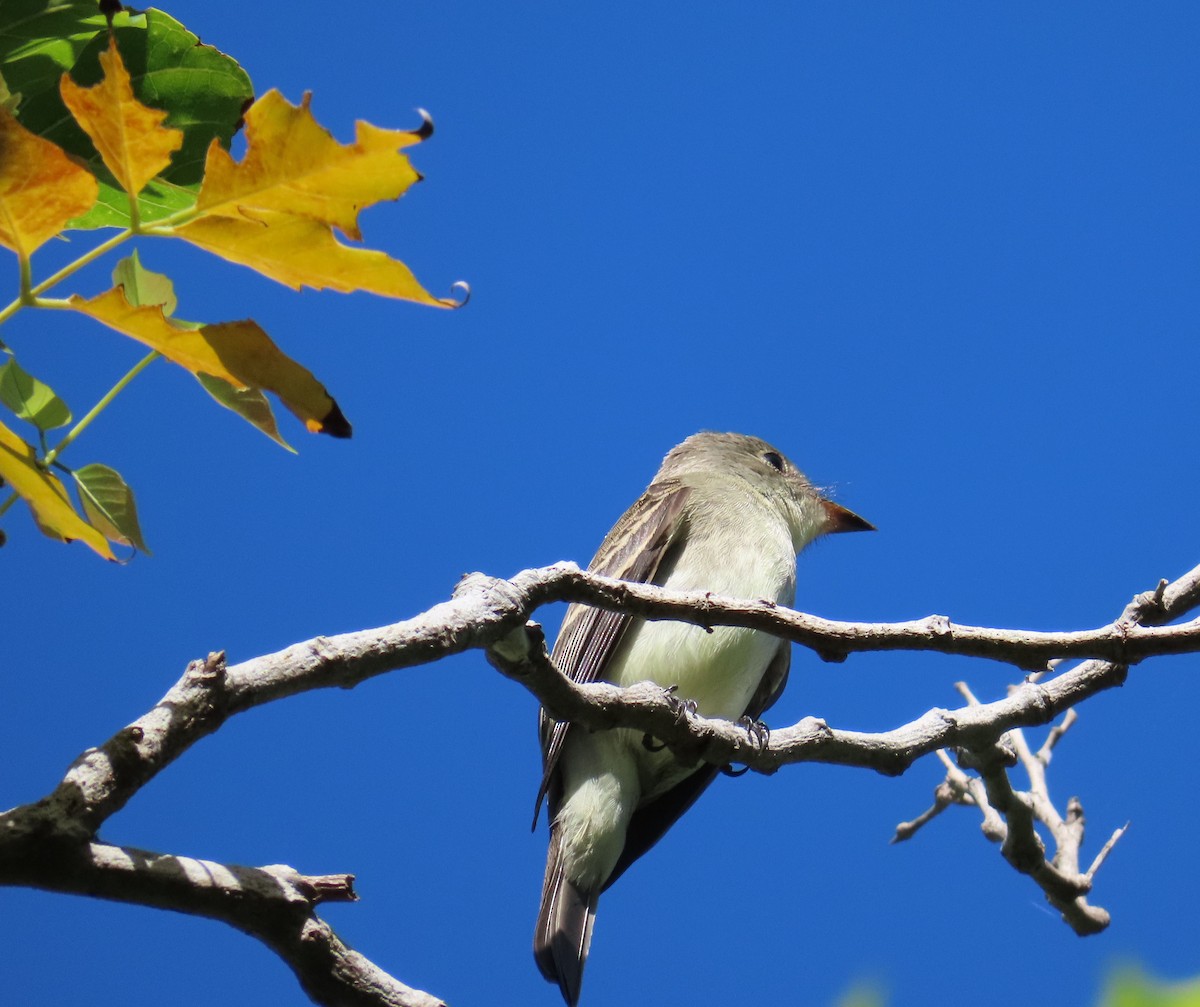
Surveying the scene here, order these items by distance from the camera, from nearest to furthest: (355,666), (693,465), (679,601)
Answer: (355,666) → (679,601) → (693,465)

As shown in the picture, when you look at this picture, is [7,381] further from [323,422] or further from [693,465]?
[693,465]

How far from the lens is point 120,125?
1.31 metres

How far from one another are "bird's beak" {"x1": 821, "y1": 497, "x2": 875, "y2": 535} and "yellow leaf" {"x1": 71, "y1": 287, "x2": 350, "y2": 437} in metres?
5.78

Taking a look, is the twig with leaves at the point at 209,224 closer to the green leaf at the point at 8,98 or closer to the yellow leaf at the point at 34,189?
the yellow leaf at the point at 34,189


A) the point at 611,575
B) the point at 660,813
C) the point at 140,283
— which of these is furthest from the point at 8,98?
Answer: the point at 660,813

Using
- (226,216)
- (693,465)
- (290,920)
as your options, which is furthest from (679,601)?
(693,465)

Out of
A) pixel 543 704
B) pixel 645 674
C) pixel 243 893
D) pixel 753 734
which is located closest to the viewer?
pixel 243 893

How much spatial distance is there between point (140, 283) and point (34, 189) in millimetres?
342

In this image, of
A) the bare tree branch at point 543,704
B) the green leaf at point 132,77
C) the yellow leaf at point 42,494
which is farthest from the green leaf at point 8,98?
the bare tree branch at point 543,704

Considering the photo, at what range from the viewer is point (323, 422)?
4.81 ft

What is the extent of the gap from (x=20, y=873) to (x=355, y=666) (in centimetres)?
68

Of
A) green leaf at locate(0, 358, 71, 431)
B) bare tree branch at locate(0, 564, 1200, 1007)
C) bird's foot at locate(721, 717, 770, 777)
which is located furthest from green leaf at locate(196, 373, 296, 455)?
bird's foot at locate(721, 717, 770, 777)

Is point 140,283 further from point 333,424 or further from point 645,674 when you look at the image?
point 645,674

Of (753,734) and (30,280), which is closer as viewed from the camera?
(30,280)
